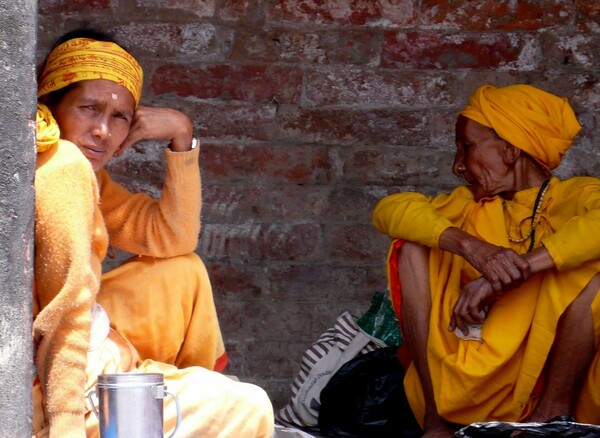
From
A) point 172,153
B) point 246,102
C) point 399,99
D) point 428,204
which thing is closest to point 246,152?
point 246,102

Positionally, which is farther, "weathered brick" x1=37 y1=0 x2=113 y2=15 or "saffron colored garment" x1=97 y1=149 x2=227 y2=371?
"weathered brick" x1=37 y1=0 x2=113 y2=15

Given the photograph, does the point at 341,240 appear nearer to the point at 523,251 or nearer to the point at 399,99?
the point at 399,99

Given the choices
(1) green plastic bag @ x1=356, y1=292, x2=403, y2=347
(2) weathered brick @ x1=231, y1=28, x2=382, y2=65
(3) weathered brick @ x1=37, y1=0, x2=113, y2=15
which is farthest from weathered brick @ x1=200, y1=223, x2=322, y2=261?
(3) weathered brick @ x1=37, y1=0, x2=113, y2=15

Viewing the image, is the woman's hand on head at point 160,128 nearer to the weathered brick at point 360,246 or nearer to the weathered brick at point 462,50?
the weathered brick at point 360,246

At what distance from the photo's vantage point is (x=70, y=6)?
503 cm

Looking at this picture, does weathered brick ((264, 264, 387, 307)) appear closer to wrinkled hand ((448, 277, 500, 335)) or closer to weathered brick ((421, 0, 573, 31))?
weathered brick ((421, 0, 573, 31))

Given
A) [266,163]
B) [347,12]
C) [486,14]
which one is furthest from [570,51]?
[266,163]

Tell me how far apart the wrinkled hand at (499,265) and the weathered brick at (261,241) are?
110 cm

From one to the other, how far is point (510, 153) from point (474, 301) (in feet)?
1.92

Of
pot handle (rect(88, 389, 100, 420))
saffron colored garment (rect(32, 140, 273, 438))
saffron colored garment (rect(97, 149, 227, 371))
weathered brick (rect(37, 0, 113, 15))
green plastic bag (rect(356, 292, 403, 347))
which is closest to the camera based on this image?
saffron colored garment (rect(32, 140, 273, 438))

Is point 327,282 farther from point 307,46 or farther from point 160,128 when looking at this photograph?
point 160,128

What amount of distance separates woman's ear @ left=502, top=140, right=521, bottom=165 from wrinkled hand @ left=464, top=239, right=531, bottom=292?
387 millimetres

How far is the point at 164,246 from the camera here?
382 centimetres

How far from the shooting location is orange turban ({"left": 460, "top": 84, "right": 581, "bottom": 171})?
175 inches
